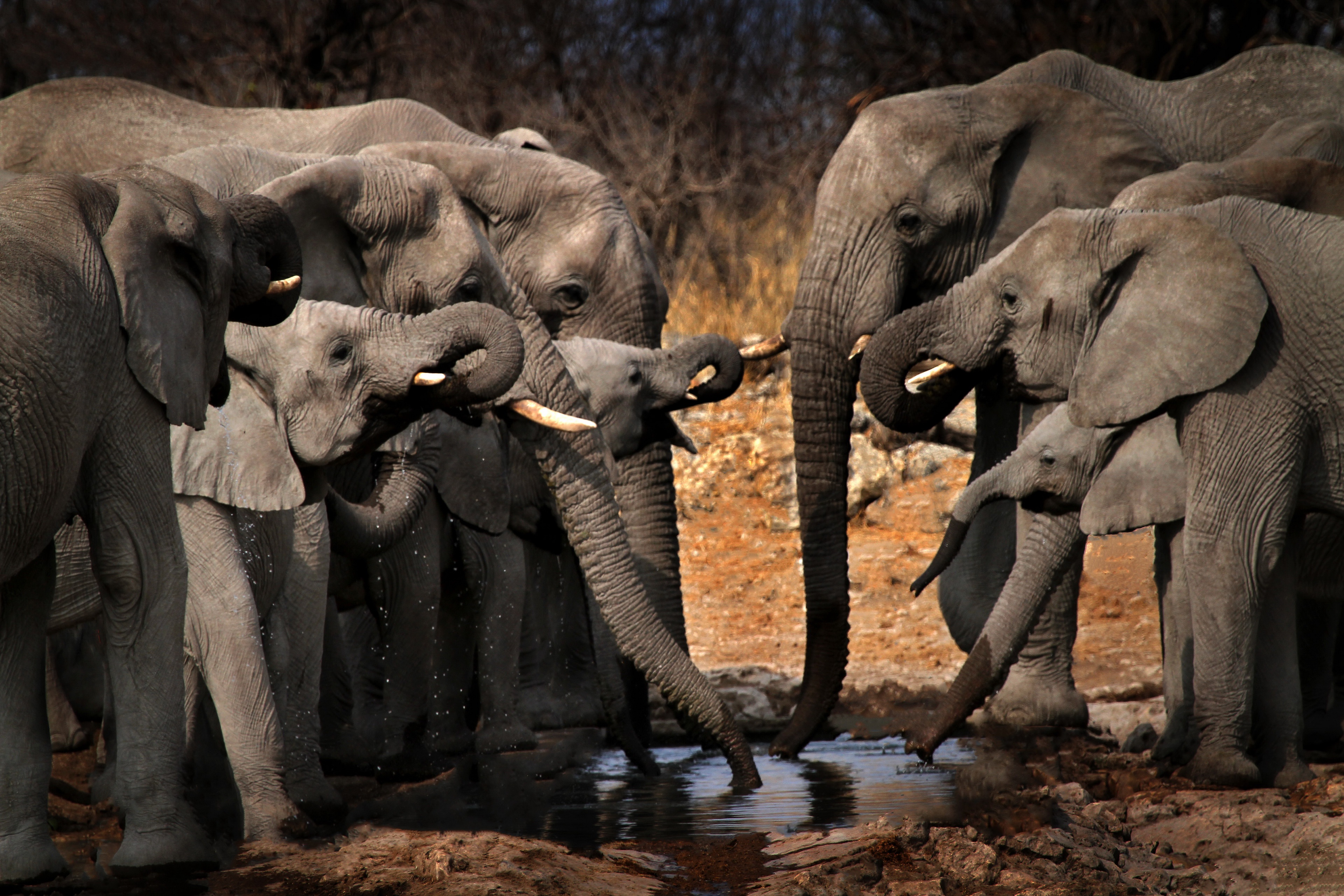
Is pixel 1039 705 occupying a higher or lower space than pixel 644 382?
lower

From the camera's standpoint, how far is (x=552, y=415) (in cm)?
583

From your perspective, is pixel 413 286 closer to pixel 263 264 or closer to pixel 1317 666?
pixel 263 264

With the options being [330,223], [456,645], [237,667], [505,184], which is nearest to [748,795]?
[456,645]

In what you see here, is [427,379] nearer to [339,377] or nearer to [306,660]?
[339,377]

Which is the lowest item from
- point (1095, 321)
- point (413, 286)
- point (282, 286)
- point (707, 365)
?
point (282, 286)

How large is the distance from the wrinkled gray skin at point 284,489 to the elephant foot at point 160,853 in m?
0.41

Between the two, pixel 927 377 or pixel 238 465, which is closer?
pixel 238 465

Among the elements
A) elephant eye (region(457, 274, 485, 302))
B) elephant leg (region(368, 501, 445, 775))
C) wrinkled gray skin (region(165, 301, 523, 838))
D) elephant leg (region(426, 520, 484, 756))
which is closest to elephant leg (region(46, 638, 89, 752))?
elephant leg (region(368, 501, 445, 775))

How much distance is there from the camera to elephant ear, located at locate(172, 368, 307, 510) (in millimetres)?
4867

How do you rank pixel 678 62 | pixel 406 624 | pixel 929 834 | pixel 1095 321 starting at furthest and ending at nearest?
pixel 678 62 → pixel 406 624 → pixel 1095 321 → pixel 929 834

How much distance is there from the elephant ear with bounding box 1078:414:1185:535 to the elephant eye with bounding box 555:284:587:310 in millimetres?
2425

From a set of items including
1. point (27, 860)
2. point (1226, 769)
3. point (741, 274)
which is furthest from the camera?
point (741, 274)

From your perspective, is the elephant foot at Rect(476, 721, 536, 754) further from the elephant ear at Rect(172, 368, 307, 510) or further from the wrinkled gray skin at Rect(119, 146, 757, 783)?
the elephant ear at Rect(172, 368, 307, 510)

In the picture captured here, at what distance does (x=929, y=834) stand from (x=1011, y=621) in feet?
5.19
